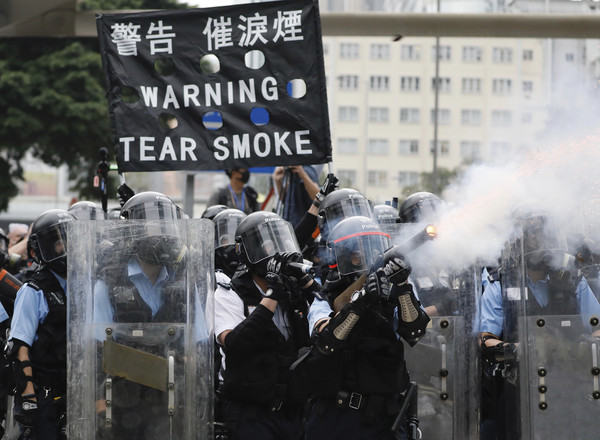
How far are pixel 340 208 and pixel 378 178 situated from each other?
7766 centimetres

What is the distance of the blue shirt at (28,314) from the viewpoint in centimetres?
641

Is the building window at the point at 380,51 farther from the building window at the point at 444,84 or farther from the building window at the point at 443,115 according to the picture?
the building window at the point at 443,115

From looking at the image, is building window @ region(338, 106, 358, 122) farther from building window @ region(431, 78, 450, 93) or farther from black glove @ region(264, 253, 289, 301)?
black glove @ region(264, 253, 289, 301)

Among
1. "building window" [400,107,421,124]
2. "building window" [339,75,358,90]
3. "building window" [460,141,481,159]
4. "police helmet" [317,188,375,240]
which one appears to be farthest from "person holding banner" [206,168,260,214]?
"building window" [400,107,421,124]

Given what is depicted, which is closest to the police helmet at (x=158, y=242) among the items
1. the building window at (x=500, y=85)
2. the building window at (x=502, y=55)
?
the building window at (x=500, y=85)

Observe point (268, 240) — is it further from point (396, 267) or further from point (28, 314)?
point (28, 314)

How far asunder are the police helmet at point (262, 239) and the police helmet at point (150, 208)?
71 cm

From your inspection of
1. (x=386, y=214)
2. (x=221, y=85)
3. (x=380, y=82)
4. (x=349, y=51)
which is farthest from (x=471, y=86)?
(x=221, y=85)

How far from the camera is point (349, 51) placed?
81.4m

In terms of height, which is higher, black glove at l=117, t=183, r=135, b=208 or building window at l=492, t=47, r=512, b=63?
building window at l=492, t=47, r=512, b=63

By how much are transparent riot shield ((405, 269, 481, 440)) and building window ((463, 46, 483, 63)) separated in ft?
246

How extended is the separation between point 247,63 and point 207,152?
82cm

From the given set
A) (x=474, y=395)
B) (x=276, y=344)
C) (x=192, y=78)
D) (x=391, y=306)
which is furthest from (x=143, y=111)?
(x=474, y=395)

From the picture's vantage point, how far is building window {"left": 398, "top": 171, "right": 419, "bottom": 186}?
270 feet
